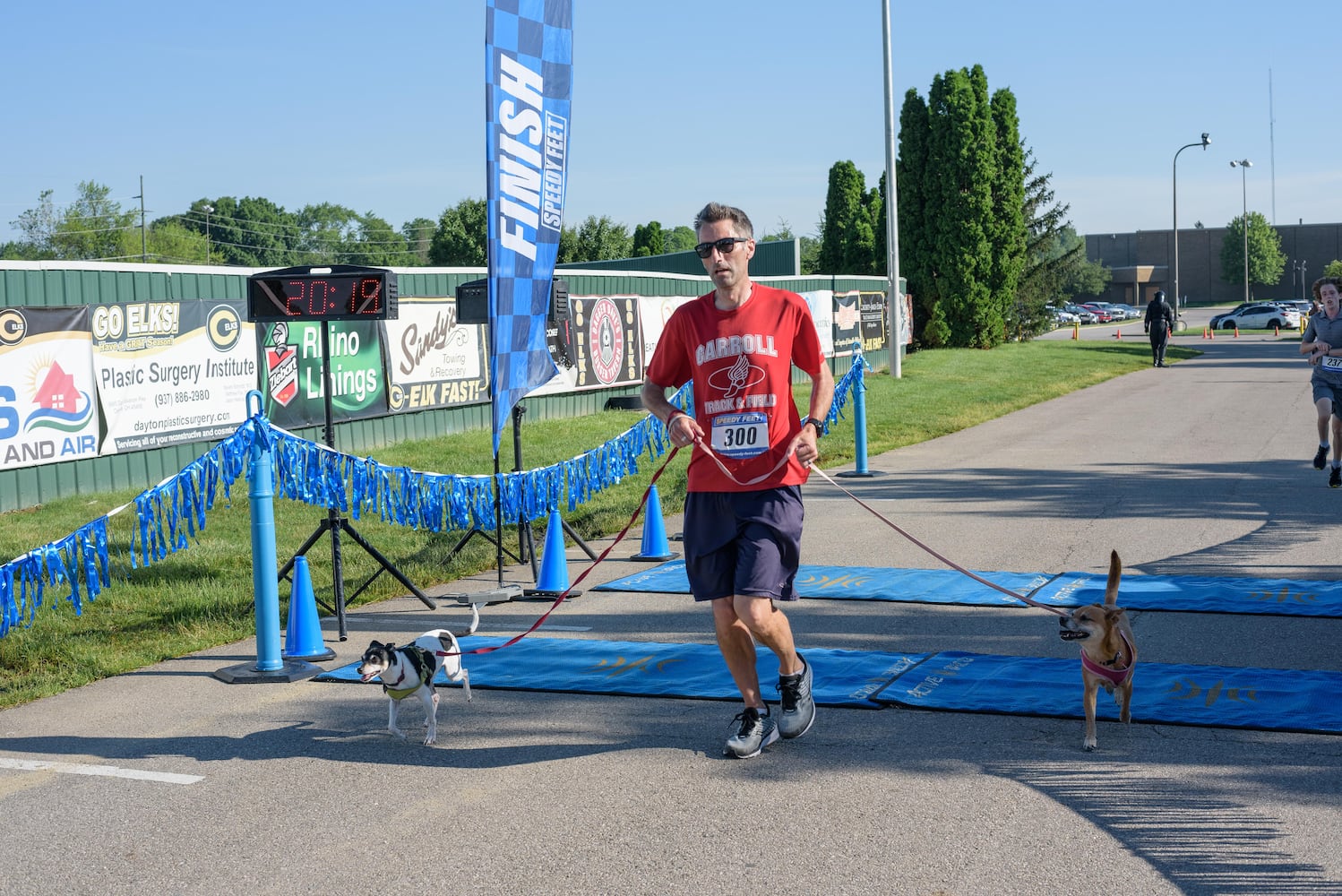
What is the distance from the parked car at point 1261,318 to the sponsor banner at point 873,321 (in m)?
30.2

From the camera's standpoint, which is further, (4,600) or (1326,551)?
(1326,551)

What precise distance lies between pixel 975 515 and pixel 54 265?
9.96 metres

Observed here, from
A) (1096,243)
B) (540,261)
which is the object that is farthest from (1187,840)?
(1096,243)

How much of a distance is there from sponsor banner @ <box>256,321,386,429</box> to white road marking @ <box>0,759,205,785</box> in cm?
976

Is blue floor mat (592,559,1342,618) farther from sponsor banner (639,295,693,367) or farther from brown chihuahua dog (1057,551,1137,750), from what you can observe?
sponsor banner (639,295,693,367)

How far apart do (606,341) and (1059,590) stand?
1493 cm

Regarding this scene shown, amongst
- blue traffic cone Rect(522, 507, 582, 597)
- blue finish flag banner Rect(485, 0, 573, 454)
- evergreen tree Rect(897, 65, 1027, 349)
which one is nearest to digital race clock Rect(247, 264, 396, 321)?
blue finish flag banner Rect(485, 0, 573, 454)

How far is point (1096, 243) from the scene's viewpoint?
130 meters

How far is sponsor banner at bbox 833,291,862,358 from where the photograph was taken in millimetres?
32281

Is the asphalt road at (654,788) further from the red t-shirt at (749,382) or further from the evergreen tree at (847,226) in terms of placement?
the evergreen tree at (847,226)

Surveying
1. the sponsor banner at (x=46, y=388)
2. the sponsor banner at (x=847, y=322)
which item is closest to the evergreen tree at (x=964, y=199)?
the sponsor banner at (x=847, y=322)

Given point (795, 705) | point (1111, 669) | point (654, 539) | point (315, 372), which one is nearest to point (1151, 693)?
point (1111, 669)

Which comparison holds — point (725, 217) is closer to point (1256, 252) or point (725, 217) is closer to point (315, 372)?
point (315, 372)

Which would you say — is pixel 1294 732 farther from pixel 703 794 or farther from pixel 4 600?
pixel 4 600
